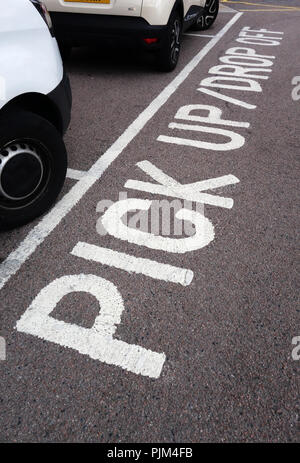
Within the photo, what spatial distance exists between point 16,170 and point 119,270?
980mm

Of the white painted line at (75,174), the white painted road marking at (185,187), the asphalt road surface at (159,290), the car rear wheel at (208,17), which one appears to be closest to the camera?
the asphalt road surface at (159,290)

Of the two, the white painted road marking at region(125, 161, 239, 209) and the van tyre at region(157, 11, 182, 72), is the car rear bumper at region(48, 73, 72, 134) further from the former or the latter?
the van tyre at region(157, 11, 182, 72)

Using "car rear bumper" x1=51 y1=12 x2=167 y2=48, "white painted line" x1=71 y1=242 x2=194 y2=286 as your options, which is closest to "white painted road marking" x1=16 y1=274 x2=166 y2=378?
"white painted line" x1=71 y1=242 x2=194 y2=286

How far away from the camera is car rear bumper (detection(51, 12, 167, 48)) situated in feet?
15.9

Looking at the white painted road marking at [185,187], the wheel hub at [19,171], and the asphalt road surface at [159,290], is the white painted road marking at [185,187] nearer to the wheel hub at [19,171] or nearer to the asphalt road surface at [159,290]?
the asphalt road surface at [159,290]

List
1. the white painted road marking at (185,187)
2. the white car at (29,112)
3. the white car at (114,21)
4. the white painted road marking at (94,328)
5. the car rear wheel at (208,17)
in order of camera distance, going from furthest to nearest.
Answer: the car rear wheel at (208,17)
the white car at (114,21)
the white painted road marking at (185,187)
the white car at (29,112)
the white painted road marking at (94,328)

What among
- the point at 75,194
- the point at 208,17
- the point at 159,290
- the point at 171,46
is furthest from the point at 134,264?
the point at 208,17

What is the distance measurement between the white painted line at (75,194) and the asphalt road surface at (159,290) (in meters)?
0.01

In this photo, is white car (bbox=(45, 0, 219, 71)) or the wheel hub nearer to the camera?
the wheel hub

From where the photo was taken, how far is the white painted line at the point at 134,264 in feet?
8.08

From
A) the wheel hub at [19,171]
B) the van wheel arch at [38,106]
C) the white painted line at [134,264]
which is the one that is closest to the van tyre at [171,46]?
the van wheel arch at [38,106]

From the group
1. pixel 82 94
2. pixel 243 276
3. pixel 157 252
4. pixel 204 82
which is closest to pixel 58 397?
pixel 157 252

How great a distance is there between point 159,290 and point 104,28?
3.95 meters

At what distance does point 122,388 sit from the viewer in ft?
6.11
